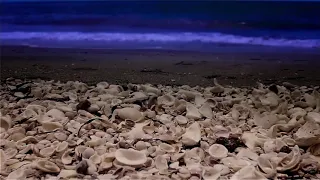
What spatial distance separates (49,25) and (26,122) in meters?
1.86

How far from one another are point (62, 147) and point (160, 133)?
19 centimetres

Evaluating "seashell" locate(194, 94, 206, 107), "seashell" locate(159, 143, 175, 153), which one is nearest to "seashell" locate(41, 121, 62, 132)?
"seashell" locate(159, 143, 175, 153)

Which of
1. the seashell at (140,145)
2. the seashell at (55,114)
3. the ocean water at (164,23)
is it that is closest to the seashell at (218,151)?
the seashell at (140,145)

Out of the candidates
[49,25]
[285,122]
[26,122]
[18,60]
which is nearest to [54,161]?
[26,122]

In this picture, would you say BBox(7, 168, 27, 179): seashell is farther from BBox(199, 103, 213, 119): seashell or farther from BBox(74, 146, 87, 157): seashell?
BBox(199, 103, 213, 119): seashell

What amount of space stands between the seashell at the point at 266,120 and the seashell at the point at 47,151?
0.42 meters

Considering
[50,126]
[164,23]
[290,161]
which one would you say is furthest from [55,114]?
[164,23]

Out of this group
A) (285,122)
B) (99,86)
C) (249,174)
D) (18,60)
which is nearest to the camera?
(249,174)

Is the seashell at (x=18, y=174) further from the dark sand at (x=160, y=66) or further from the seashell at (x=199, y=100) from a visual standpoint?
the dark sand at (x=160, y=66)

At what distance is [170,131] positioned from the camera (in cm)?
81

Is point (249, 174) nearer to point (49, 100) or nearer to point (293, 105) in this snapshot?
point (293, 105)

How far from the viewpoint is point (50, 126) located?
2.68 ft

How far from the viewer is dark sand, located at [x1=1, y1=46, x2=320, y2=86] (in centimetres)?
130

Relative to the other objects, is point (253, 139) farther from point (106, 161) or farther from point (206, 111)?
point (106, 161)
